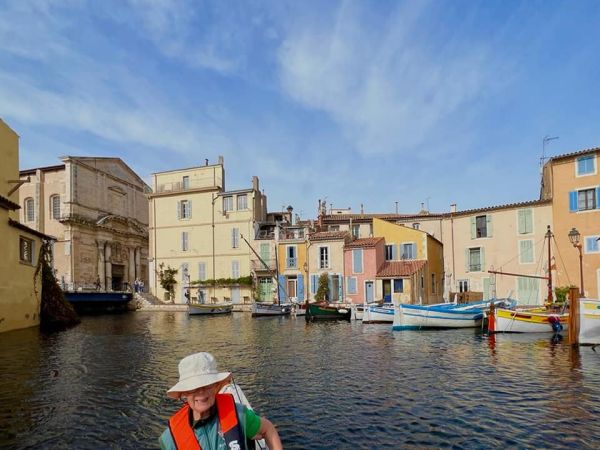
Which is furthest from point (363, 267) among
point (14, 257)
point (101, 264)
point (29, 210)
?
point (29, 210)

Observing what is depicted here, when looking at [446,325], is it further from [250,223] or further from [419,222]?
[250,223]

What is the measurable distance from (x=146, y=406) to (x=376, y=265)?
27.8m

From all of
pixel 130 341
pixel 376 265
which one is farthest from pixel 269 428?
pixel 376 265

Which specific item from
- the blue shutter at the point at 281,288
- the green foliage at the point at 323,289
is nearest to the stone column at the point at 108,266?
the blue shutter at the point at 281,288

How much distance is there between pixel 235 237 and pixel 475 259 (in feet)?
73.0

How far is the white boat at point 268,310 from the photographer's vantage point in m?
35.0

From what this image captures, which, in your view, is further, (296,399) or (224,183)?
(224,183)

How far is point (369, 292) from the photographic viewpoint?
3650cm

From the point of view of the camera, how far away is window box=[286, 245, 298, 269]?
40625mm

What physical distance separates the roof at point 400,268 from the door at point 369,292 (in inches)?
48.3

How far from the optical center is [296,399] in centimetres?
1052

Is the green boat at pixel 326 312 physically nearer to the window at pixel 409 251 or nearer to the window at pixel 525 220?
the window at pixel 409 251

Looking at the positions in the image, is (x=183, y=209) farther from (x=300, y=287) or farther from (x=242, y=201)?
(x=300, y=287)

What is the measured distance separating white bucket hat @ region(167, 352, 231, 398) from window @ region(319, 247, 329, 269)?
3566 centimetres
